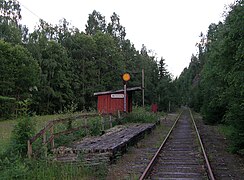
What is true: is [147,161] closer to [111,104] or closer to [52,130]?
[52,130]

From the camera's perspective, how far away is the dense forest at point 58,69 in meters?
42.5

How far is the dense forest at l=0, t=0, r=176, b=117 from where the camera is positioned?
42469mm

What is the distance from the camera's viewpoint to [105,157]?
9609mm

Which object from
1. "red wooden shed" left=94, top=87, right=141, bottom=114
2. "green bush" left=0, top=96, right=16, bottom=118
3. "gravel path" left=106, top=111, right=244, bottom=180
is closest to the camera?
"gravel path" left=106, top=111, right=244, bottom=180

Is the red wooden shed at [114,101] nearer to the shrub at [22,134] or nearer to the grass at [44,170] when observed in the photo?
the shrub at [22,134]

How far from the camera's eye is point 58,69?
171 feet

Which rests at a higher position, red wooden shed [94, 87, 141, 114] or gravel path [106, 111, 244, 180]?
red wooden shed [94, 87, 141, 114]

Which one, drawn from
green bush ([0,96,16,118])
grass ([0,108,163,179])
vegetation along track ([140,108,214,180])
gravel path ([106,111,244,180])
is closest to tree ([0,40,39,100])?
green bush ([0,96,16,118])

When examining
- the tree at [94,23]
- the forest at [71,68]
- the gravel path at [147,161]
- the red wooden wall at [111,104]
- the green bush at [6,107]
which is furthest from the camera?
the tree at [94,23]

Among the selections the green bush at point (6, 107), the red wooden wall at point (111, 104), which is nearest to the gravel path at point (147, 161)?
the red wooden wall at point (111, 104)

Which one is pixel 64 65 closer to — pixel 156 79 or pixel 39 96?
pixel 39 96

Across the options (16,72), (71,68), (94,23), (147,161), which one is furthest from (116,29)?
(147,161)

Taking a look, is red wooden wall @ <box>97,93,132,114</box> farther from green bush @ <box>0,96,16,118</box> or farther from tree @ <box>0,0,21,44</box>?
tree @ <box>0,0,21,44</box>

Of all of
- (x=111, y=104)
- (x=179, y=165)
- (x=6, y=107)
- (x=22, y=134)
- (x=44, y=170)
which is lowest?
(x=179, y=165)
